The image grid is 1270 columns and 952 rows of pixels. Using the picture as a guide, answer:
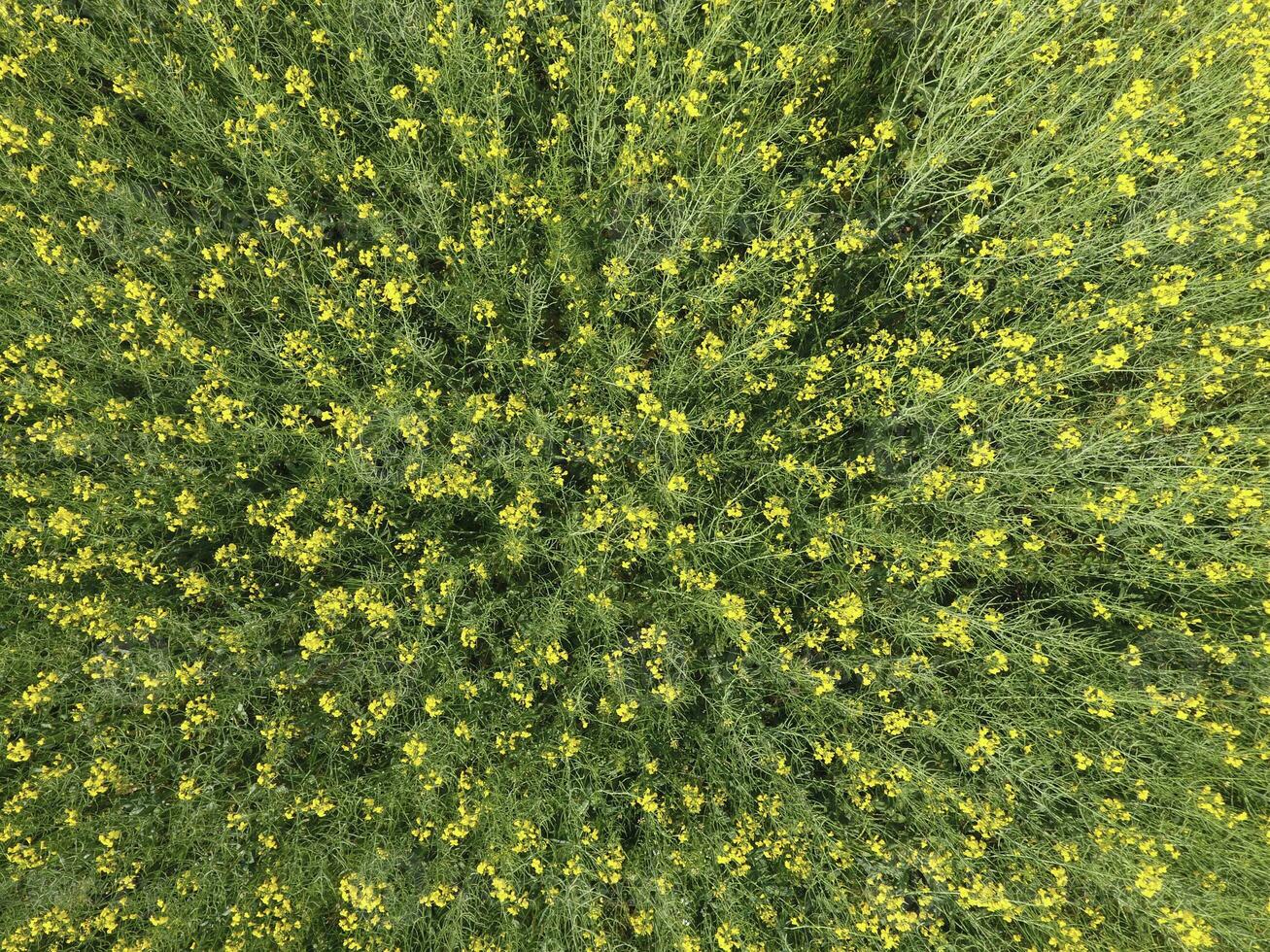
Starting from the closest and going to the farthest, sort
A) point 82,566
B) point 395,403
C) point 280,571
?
point 82,566, point 395,403, point 280,571

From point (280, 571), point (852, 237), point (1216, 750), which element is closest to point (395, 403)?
point (280, 571)

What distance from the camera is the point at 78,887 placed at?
4234 mm

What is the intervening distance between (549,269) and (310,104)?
2063mm

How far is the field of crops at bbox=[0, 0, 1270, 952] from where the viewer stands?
420cm

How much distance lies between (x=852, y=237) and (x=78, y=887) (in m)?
7.05

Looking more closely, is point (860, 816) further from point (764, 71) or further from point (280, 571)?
point (764, 71)

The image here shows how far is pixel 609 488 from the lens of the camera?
4.75 meters

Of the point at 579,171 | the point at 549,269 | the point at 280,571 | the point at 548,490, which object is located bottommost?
the point at 548,490

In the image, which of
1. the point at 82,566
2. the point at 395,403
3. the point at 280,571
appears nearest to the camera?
the point at 82,566

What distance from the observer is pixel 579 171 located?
4801 mm

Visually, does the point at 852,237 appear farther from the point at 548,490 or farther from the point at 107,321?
the point at 107,321

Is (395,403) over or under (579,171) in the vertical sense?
under

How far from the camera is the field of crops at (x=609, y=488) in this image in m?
4.20

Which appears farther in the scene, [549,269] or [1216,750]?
[549,269]
